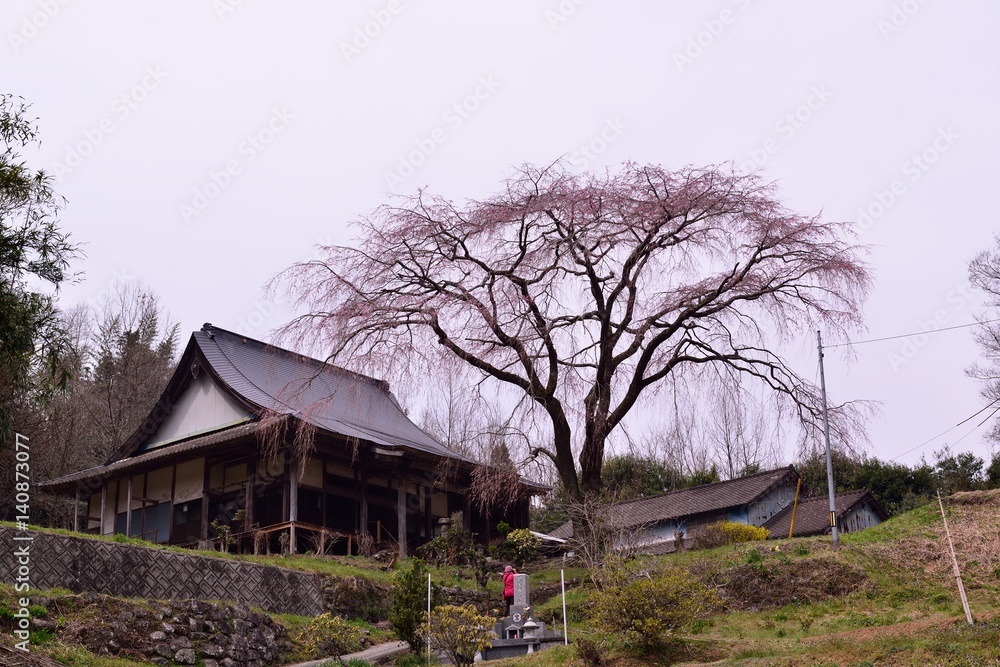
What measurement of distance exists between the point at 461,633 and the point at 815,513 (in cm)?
1897

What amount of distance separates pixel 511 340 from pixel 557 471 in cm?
316

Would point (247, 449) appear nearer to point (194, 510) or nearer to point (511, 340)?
point (194, 510)

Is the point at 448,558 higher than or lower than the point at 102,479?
lower

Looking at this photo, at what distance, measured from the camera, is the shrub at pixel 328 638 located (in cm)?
1392

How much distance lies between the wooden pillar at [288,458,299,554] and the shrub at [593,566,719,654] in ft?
31.0

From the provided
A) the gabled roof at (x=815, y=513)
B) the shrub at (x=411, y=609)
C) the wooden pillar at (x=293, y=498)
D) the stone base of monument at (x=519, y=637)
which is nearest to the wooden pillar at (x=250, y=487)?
the wooden pillar at (x=293, y=498)

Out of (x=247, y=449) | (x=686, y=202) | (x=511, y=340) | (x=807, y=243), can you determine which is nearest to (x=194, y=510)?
(x=247, y=449)

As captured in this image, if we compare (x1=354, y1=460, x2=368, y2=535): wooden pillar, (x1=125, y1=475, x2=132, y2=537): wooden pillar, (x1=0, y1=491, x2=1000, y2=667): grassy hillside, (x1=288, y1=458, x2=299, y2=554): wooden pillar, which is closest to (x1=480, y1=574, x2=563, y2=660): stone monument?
(x1=0, y1=491, x2=1000, y2=667): grassy hillside

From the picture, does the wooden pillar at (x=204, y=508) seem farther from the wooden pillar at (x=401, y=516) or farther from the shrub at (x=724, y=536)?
the shrub at (x=724, y=536)

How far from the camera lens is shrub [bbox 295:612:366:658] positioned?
1392 cm

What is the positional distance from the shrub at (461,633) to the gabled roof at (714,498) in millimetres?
15972

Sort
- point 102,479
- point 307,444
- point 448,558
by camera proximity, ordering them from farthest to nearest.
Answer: point 102,479 → point 448,558 → point 307,444

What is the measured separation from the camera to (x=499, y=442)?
18.5 metres

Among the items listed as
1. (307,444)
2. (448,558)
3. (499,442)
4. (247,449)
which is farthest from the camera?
(247,449)
